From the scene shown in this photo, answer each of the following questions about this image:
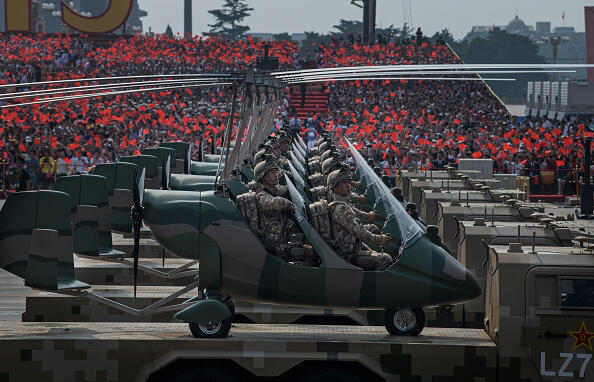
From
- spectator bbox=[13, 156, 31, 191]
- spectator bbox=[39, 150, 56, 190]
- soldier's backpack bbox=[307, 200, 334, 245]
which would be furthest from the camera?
spectator bbox=[39, 150, 56, 190]

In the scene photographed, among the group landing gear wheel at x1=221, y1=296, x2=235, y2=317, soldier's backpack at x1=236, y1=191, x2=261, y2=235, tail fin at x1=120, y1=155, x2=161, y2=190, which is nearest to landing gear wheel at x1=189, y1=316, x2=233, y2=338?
landing gear wheel at x1=221, y1=296, x2=235, y2=317

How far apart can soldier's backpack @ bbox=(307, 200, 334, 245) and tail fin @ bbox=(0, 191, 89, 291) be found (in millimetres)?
2446

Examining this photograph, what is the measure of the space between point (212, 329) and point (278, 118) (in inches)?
1082

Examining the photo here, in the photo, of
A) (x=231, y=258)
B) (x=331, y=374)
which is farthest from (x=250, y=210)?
(x=331, y=374)

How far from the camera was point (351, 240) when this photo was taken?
10.7m

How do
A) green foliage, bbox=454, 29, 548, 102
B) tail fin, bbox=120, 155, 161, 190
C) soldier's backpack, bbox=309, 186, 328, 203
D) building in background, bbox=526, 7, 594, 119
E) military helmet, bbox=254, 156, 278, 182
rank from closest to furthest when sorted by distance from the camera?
military helmet, bbox=254, 156, 278, 182
soldier's backpack, bbox=309, 186, 328, 203
tail fin, bbox=120, 155, 161, 190
building in background, bbox=526, 7, 594, 119
green foliage, bbox=454, 29, 548, 102

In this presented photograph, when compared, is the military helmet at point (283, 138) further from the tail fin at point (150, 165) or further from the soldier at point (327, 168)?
the tail fin at point (150, 165)

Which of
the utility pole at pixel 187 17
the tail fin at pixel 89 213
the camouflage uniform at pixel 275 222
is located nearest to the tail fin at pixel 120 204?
the tail fin at pixel 89 213

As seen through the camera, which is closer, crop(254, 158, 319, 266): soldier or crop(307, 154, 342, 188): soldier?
crop(254, 158, 319, 266): soldier

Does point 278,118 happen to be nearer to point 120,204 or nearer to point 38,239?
point 120,204

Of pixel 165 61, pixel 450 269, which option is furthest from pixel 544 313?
pixel 165 61

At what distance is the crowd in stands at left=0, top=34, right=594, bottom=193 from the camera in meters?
32.2

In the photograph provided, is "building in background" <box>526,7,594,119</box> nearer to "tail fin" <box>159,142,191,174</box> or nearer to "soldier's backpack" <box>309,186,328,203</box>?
"tail fin" <box>159,142,191,174</box>

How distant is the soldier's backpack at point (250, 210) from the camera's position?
11.0 meters
